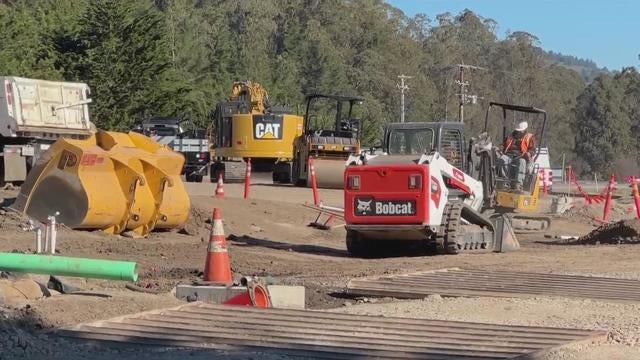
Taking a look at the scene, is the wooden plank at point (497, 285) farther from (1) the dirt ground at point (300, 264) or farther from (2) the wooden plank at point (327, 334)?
(2) the wooden plank at point (327, 334)

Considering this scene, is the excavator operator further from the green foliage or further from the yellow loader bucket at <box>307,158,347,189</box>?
the green foliage

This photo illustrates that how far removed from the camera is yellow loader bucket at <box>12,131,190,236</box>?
1602cm

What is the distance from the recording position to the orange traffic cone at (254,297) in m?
10.1

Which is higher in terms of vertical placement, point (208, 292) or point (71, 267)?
point (71, 267)

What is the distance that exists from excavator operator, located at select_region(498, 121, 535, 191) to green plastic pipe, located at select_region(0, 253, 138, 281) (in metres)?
9.36

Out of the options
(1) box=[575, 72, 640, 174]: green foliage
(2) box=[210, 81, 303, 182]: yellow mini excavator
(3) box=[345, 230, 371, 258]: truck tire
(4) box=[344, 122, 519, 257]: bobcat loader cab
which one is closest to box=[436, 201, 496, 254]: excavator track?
(4) box=[344, 122, 519, 257]: bobcat loader cab

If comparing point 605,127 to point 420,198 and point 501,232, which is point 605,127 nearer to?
point 501,232

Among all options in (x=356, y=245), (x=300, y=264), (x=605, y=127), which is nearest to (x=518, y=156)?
(x=356, y=245)

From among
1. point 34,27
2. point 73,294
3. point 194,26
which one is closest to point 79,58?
point 34,27

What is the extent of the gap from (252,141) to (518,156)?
20.4m

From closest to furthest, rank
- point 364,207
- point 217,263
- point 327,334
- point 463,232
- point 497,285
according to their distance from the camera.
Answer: point 327,334 → point 217,263 → point 497,285 → point 364,207 → point 463,232

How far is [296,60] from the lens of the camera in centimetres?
9000

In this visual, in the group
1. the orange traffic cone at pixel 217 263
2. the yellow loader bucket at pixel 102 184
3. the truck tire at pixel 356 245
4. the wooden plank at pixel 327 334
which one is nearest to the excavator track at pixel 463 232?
the truck tire at pixel 356 245

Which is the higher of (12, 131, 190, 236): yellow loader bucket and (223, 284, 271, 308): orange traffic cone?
(12, 131, 190, 236): yellow loader bucket
